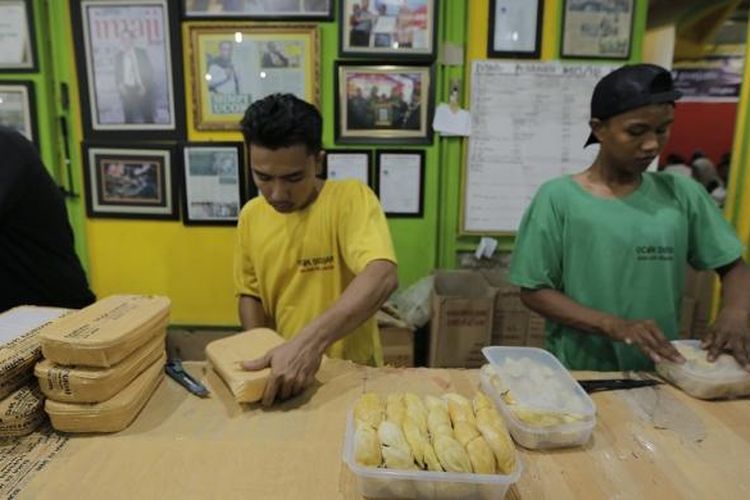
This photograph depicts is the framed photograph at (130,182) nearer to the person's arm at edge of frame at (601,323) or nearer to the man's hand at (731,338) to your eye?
the person's arm at edge of frame at (601,323)

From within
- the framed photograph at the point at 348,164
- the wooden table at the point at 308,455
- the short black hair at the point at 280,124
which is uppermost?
the short black hair at the point at 280,124

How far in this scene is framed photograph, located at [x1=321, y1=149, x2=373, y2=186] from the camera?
3096 millimetres

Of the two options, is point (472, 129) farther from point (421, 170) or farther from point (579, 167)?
point (579, 167)

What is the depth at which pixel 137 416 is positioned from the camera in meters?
1.22

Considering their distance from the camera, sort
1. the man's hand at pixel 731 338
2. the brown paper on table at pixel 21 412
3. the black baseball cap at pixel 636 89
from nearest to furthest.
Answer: the brown paper on table at pixel 21 412 → the man's hand at pixel 731 338 → the black baseball cap at pixel 636 89

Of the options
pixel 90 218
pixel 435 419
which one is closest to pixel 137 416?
pixel 435 419

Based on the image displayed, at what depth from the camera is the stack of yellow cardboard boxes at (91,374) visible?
3.72 ft

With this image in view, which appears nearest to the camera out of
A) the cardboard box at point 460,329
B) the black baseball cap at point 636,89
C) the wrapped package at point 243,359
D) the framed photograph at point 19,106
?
the wrapped package at point 243,359

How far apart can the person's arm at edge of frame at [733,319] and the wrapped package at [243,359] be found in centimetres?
112

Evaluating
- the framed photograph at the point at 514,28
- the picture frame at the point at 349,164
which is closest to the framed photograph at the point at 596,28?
the framed photograph at the point at 514,28

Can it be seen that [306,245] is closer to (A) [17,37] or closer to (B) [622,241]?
(B) [622,241]

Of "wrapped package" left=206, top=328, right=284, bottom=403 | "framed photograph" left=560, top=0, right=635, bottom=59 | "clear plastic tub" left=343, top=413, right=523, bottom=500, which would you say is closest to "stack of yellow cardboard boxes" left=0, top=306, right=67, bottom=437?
"wrapped package" left=206, top=328, right=284, bottom=403

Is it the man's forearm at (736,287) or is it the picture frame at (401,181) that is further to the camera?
the picture frame at (401,181)

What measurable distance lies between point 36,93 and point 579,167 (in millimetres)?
3110
